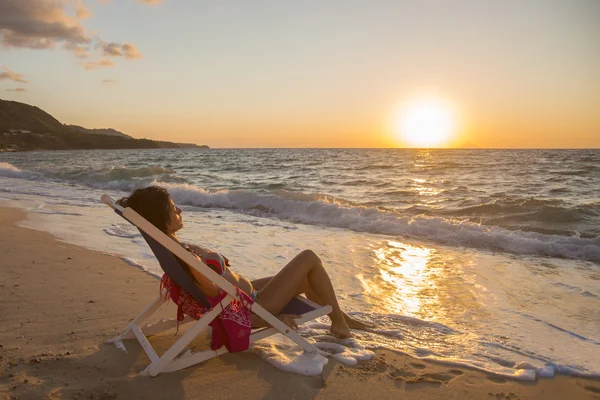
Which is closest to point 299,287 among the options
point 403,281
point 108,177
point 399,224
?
point 403,281

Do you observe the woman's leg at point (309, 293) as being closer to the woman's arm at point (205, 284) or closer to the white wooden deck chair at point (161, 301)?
the white wooden deck chair at point (161, 301)

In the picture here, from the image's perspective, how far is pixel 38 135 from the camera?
298ft

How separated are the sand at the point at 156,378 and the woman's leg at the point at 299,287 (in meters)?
0.42

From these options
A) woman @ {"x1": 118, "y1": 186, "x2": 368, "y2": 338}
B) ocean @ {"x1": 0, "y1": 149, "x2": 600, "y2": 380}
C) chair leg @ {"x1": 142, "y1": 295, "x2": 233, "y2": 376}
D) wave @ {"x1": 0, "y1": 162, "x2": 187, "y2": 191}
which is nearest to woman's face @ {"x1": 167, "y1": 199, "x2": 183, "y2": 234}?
woman @ {"x1": 118, "y1": 186, "x2": 368, "y2": 338}

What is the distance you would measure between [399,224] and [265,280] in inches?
268

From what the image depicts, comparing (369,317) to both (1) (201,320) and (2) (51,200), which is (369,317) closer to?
(1) (201,320)

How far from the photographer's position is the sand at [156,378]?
9.75 feet

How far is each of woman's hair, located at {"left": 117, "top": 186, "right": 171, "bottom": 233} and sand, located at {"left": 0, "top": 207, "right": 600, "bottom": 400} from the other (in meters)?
1.02

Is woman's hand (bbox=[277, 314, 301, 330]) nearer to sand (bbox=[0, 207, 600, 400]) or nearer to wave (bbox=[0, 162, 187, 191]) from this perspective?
sand (bbox=[0, 207, 600, 400])

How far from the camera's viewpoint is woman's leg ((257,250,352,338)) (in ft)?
12.4

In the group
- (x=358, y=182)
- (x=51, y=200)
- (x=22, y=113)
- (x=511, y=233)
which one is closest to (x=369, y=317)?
(x=511, y=233)

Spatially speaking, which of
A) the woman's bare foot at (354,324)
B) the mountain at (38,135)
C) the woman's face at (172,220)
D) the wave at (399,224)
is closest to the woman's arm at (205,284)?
the woman's face at (172,220)

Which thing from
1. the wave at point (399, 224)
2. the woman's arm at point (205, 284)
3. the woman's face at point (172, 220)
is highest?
the woman's face at point (172, 220)

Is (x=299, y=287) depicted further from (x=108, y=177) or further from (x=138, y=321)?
(x=108, y=177)
